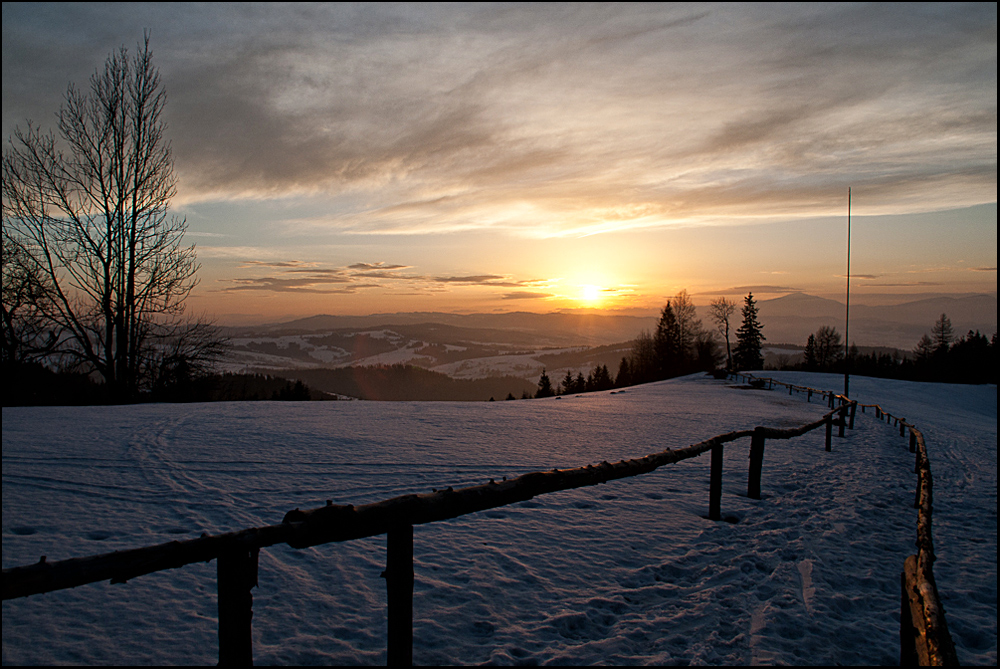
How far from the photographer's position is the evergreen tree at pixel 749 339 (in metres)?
77.2

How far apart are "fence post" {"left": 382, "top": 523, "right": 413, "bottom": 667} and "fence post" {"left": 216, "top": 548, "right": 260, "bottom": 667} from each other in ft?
2.77

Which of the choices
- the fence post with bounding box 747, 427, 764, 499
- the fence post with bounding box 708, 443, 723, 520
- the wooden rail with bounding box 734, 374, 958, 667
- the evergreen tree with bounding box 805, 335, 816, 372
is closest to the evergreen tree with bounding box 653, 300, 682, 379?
the evergreen tree with bounding box 805, 335, 816, 372

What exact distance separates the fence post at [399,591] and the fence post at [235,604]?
84 centimetres

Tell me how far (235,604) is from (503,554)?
335cm

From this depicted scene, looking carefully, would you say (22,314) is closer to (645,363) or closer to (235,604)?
(235,604)

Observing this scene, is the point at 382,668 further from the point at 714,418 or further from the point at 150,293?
the point at 150,293

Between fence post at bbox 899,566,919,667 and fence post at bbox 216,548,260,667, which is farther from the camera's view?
fence post at bbox 899,566,919,667

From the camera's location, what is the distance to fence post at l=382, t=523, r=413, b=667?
10.7 feet

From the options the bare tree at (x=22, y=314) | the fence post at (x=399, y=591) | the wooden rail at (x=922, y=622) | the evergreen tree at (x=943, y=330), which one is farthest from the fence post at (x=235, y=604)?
the evergreen tree at (x=943, y=330)

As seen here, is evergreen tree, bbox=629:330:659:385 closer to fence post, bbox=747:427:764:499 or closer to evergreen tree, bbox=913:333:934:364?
evergreen tree, bbox=913:333:934:364

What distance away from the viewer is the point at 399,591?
328 centimetres

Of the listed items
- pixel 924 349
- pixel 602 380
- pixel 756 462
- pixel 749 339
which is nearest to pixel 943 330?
pixel 924 349

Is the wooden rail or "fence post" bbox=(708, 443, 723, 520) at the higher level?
the wooden rail

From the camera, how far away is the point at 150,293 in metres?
21.4
